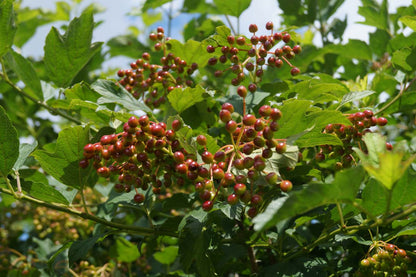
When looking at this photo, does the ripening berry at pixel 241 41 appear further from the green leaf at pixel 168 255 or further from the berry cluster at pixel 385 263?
the green leaf at pixel 168 255

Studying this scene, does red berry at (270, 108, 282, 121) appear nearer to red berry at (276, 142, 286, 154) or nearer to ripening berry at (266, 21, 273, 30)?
red berry at (276, 142, 286, 154)

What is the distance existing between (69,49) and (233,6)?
3.65 feet

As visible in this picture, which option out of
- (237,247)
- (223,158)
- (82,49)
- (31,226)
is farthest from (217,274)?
(31,226)


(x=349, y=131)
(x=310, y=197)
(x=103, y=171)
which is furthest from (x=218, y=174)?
(x=349, y=131)

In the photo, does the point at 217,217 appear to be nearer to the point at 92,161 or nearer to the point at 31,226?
the point at 92,161

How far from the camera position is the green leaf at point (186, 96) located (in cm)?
156

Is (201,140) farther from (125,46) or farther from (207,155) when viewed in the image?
(125,46)

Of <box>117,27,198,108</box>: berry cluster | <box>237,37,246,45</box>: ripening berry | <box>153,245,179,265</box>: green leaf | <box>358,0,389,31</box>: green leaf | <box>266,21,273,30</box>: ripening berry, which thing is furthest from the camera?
<box>358,0,389,31</box>: green leaf

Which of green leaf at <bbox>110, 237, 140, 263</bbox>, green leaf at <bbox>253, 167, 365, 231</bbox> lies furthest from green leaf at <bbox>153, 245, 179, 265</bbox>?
green leaf at <bbox>253, 167, 365, 231</bbox>

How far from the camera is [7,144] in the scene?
1.48 metres

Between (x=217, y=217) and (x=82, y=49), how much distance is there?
1.25 meters

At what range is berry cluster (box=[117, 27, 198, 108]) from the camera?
75.3 inches

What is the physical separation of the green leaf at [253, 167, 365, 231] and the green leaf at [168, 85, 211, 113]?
27.7 inches

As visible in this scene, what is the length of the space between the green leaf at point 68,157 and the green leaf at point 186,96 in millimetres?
382
